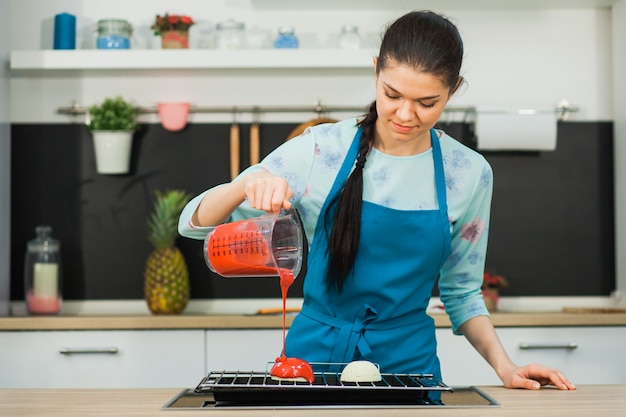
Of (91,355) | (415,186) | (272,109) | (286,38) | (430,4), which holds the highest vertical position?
(430,4)

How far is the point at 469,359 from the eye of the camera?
3162 millimetres

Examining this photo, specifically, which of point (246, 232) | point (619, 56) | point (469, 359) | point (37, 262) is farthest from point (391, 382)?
point (619, 56)

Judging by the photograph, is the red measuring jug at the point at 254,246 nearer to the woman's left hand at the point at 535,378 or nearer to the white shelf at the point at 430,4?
the woman's left hand at the point at 535,378

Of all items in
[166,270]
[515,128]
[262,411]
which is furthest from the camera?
[515,128]

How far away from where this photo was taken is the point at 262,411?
1.34m

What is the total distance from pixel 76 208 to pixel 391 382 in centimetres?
242

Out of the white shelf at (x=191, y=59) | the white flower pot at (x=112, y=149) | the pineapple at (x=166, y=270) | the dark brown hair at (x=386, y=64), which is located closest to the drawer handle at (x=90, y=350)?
the pineapple at (x=166, y=270)

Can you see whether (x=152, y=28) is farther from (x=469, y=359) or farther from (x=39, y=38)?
(x=469, y=359)

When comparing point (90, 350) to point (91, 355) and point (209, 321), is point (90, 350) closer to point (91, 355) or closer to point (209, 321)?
point (91, 355)

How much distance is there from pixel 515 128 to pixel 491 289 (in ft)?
2.09

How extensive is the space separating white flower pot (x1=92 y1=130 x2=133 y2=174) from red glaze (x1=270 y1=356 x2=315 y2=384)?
2.23m

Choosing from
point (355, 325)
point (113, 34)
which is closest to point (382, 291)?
point (355, 325)

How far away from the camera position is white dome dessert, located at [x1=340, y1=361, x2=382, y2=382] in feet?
4.95

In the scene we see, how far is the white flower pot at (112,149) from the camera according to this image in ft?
11.7
